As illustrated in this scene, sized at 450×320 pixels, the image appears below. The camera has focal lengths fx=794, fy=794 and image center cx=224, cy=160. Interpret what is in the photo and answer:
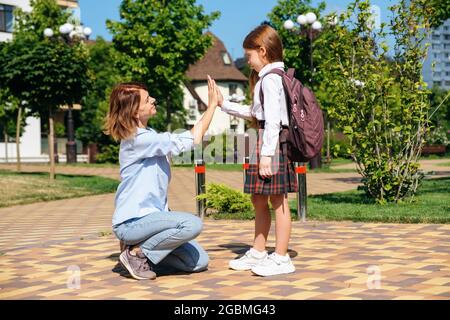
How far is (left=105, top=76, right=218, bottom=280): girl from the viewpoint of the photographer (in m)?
5.69

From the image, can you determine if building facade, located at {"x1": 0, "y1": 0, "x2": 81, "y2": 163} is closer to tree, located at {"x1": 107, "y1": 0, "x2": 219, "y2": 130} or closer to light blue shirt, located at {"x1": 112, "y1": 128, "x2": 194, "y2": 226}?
tree, located at {"x1": 107, "y1": 0, "x2": 219, "y2": 130}

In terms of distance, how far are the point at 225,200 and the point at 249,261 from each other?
467 centimetres

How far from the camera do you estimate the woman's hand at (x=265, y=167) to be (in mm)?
5699

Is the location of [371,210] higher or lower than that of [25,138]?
lower

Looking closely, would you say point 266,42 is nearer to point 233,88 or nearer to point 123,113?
point 123,113

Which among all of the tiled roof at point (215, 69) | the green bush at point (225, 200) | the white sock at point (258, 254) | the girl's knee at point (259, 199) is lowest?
the white sock at point (258, 254)

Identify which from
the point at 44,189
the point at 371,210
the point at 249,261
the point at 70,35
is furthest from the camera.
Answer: the point at 70,35

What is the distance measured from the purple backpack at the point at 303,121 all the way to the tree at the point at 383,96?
18.6 ft

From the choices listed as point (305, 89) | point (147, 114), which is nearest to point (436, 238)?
point (305, 89)

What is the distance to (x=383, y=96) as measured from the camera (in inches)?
453

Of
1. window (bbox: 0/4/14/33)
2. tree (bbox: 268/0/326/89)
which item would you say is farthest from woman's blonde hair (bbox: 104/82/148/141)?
window (bbox: 0/4/14/33)

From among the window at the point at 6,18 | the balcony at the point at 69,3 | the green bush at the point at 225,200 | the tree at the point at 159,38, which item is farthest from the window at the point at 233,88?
the green bush at the point at 225,200

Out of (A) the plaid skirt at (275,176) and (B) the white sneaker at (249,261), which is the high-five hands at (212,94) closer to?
(A) the plaid skirt at (275,176)

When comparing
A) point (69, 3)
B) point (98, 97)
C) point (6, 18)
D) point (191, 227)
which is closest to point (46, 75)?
point (191, 227)
